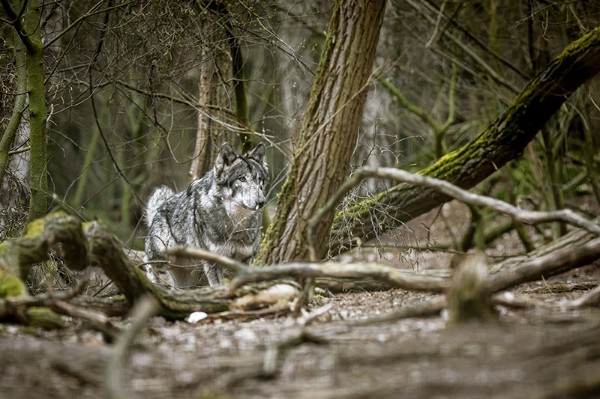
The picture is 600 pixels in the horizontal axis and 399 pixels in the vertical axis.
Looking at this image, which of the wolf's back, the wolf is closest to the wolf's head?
the wolf

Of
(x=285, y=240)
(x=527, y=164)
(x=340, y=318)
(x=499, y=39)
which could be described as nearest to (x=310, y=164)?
(x=285, y=240)

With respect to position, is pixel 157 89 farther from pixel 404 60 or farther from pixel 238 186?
pixel 404 60

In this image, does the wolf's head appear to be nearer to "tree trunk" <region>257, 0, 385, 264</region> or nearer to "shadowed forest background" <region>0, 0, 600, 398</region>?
"shadowed forest background" <region>0, 0, 600, 398</region>

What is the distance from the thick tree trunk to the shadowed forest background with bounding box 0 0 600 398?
3cm

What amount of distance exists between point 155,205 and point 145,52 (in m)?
2.86

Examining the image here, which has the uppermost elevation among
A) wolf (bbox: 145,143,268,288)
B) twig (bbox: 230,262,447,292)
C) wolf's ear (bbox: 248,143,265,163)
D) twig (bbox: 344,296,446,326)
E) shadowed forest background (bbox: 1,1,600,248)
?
shadowed forest background (bbox: 1,1,600,248)

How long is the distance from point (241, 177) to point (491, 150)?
2.91 metres

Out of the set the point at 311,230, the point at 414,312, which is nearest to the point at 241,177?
the point at 311,230

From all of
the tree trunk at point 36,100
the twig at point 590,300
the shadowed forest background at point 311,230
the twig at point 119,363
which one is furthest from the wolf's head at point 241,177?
the twig at point 119,363

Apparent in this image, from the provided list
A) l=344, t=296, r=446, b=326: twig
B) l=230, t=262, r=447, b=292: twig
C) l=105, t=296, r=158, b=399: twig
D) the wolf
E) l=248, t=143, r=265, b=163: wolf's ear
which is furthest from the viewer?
l=248, t=143, r=265, b=163: wolf's ear

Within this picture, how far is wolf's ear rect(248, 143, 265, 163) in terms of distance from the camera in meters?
9.48

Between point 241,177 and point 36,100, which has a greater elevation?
point 36,100

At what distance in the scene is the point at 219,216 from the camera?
381 inches

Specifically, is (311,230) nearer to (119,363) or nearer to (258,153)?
(119,363)
